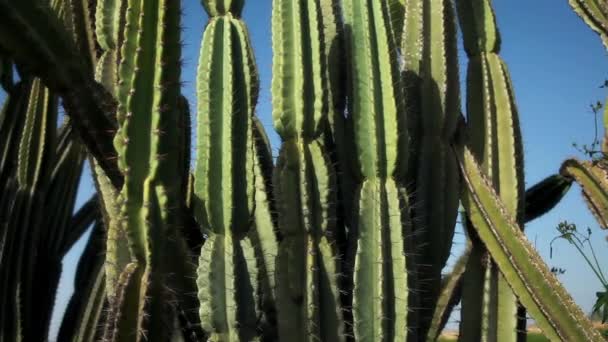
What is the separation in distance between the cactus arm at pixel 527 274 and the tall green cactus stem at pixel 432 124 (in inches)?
6.7

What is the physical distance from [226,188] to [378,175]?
0.76 m

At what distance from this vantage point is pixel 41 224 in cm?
618

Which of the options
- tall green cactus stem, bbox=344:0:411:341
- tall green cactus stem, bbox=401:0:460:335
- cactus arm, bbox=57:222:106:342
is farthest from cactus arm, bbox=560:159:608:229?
cactus arm, bbox=57:222:106:342

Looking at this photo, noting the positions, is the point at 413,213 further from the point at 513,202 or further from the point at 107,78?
the point at 107,78

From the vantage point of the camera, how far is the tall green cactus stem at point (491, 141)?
14.1ft

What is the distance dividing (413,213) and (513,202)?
1.76 feet

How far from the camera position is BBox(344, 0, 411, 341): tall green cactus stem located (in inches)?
149

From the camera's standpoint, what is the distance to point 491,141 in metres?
4.59

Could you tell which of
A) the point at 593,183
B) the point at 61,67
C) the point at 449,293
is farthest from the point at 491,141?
the point at 61,67

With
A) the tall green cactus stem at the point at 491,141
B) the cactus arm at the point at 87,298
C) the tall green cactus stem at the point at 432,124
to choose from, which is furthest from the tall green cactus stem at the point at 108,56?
the tall green cactus stem at the point at 491,141

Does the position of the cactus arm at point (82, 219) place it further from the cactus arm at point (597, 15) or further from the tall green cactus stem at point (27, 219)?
the cactus arm at point (597, 15)

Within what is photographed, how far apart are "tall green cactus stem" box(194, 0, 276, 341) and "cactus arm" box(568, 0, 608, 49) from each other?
2.29m

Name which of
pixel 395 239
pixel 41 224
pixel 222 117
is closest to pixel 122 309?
pixel 222 117

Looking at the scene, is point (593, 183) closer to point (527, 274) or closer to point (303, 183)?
point (527, 274)
